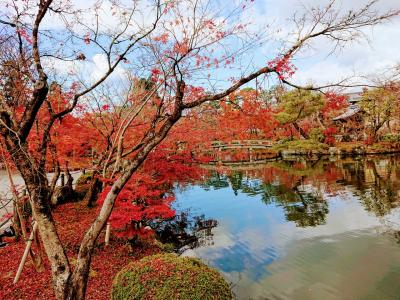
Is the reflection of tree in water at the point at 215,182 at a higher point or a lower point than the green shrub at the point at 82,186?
lower

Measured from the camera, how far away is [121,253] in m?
9.99

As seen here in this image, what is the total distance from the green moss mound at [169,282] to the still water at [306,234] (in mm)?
2779

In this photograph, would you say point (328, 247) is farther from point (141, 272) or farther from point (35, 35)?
point (35, 35)

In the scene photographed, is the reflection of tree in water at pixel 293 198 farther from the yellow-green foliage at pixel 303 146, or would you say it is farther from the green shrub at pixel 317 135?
the green shrub at pixel 317 135

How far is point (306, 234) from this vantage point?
1257 cm

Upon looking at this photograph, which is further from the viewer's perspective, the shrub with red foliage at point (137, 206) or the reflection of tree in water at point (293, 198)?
the reflection of tree in water at point (293, 198)

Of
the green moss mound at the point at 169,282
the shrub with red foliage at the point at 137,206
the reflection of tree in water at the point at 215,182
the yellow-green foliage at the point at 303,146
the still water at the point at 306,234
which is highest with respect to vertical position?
the yellow-green foliage at the point at 303,146

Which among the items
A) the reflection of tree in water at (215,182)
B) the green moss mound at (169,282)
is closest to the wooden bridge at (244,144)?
the reflection of tree in water at (215,182)

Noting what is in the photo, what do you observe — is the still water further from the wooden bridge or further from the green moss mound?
the wooden bridge

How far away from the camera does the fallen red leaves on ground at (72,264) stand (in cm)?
739

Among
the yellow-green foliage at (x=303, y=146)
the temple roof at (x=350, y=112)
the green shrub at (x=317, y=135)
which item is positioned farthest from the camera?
the temple roof at (x=350, y=112)

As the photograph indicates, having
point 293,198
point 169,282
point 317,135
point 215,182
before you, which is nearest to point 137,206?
point 169,282

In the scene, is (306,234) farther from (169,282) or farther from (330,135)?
(330,135)

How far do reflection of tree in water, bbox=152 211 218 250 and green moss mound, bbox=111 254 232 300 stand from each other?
565cm
